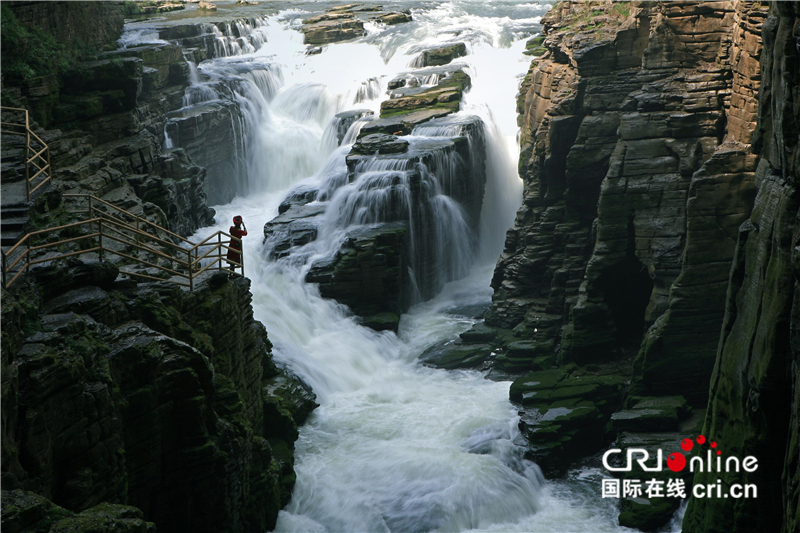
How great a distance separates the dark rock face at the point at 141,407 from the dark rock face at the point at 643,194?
10561 millimetres

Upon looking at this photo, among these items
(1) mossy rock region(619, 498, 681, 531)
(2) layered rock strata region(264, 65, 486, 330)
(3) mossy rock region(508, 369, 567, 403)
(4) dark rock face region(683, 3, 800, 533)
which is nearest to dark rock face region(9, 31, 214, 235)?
(2) layered rock strata region(264, 65, 486, 330)

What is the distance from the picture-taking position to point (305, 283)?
28.9 metres

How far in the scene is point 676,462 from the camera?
18.1 metres

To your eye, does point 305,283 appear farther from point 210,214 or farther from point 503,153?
point 503,153

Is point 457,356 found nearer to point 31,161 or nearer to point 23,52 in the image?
point 31,161

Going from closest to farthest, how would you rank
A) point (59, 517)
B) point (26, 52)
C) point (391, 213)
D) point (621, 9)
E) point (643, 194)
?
point (59, 517), point (643, 194), point (621, 9), point (26, 52), point (391, 213)

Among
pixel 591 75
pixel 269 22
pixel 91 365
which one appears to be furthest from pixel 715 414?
pixel 269 22

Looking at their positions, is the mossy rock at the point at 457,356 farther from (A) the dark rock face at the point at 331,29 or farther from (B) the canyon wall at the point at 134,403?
(A) the dark rock face at the point at 331,29

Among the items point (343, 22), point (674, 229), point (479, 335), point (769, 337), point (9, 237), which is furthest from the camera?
point (343, 22)

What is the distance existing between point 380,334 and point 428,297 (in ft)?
16.6

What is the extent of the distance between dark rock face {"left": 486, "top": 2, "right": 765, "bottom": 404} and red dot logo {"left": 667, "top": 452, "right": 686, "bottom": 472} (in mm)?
2754

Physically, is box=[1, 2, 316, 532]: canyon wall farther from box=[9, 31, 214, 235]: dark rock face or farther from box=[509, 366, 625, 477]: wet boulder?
box=[509, 366, 625, 477]: wet boulder

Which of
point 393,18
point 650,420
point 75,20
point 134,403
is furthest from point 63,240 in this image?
point 393,18

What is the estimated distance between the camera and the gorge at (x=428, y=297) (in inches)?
493
